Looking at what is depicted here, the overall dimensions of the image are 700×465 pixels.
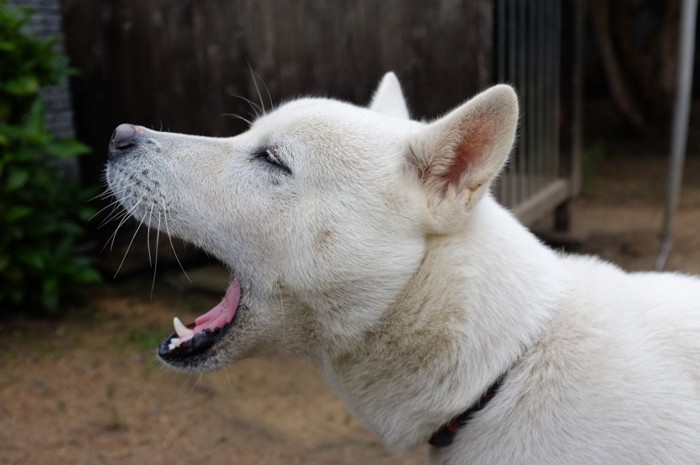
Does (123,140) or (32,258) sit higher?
(123,140)

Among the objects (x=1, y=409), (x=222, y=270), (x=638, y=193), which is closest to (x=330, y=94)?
(x=222, y=270)

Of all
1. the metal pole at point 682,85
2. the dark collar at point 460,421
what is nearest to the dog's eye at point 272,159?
the dark collar at point 460,421

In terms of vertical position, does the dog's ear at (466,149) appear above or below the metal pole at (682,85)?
above

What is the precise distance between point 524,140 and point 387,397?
Result: 13.8 feet

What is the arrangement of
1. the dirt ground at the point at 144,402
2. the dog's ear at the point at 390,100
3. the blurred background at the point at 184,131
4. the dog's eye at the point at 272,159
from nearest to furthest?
1. the dog's eye at the point at 272,159
2. the dog's ear at the point at 390,100
3. the dirt ground at the point at 144,402
4. the blurred background at the point at 184,131

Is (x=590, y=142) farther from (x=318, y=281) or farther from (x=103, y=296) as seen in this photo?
(x=318, y=281)

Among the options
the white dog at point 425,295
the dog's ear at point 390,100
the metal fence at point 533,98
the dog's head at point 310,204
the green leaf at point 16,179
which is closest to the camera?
the white dog at point 425,295

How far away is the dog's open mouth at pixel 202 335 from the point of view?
7.64 ft

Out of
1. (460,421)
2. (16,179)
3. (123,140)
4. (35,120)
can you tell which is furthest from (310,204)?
(35,120)

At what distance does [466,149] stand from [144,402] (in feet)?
9.24

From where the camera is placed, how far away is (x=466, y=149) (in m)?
2.13

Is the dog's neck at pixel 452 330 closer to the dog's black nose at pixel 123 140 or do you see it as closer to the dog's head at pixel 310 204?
the dog's head at pixel 310 204

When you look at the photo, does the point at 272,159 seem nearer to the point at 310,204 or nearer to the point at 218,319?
the point at 310,204

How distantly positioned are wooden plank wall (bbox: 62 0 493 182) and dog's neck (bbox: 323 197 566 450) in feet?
9.07
